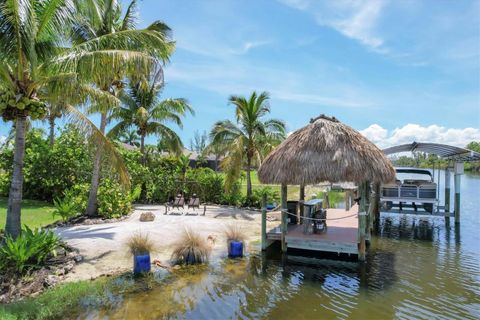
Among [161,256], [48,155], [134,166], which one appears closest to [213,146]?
[134,166]

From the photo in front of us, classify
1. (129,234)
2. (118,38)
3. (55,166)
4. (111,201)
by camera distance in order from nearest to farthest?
1. (118,38)
2. (129,234)
3. (111,201)
4. (55,166)

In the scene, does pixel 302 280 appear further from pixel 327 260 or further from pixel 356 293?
pixel 327 260

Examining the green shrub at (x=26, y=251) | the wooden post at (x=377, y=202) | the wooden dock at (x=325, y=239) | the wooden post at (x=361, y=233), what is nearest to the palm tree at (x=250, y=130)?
the wooden post at (x=377, y=202)

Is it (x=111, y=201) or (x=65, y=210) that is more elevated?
(x=111, y=201)

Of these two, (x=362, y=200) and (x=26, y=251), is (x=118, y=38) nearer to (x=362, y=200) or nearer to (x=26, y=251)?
(x=26, y=251)

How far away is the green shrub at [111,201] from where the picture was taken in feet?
45.7

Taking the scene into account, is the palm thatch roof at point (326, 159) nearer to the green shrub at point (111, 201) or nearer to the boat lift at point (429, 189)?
the boat lift at point (429, 189)

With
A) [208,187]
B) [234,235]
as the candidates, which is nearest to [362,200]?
[234,235]

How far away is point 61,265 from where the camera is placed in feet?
26.5

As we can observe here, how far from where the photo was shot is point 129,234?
1117 cm

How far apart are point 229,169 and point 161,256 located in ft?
29.3

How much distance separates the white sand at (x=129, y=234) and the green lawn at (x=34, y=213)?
1783mm

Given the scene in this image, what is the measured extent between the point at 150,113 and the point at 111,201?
781 cm

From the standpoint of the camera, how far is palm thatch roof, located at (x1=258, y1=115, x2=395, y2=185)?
934 centimetres
